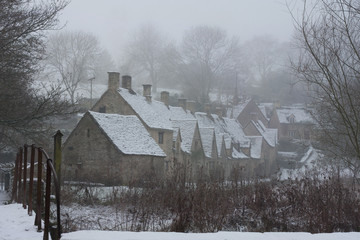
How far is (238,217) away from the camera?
51.6 ft

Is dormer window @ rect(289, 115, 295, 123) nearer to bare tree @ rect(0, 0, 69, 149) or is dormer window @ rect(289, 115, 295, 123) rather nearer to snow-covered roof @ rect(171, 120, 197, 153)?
snow-covered roof @ rect(171, 120, 197, 153)

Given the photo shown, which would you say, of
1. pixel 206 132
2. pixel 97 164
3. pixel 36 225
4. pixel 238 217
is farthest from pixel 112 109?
pixel 36 225

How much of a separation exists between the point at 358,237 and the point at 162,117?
34.8 m

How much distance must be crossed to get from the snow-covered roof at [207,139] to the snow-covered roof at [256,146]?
13.0 m

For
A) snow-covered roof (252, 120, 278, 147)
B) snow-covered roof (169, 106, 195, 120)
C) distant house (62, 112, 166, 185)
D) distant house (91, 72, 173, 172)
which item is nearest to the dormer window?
snow-covered roof (252, 120, 278, 147)

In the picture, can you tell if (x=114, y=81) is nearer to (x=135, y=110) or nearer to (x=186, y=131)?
(x=135, y=110)

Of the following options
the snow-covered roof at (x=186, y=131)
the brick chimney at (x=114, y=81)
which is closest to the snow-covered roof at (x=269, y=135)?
the snow-covered roof at (x=186, y=131)

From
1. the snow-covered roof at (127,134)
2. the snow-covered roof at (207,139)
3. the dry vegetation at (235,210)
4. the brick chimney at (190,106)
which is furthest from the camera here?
the brick chimney at (190,106)

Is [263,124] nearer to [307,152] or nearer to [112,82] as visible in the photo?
[307,152]

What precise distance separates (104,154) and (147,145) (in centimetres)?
428

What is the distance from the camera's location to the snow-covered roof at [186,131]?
44.4 meters

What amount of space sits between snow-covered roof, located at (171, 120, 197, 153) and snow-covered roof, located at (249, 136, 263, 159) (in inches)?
686

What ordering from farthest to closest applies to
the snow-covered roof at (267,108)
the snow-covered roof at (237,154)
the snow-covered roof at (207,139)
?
the snow-covered roof at (267,108), the snow-covered roof at (237,154), the snow-covered roof at (207,139)

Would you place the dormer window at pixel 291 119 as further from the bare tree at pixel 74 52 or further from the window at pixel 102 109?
the window at pixel 102 109
